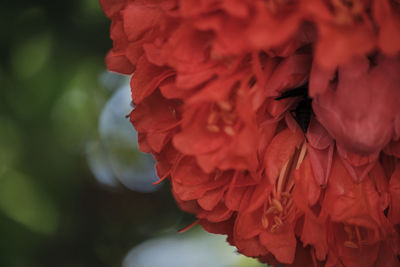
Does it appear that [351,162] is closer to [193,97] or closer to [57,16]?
[193,97]

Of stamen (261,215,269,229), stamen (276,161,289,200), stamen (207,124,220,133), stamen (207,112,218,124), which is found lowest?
stamen (261,215,269,229)

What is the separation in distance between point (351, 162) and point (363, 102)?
0.06m

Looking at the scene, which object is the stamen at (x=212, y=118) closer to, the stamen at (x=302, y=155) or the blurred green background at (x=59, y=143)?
the stamen at (x=302, y=155)

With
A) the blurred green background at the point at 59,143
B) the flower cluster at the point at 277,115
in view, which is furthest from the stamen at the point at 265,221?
the blurred green background at the point at 59,143

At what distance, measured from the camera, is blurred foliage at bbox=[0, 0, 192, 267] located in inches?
31.7

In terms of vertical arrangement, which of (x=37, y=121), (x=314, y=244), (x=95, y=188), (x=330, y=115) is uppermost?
(x=330, y=115)

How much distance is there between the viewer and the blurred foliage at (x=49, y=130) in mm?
806

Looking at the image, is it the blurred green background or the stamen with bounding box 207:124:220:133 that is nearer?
the stamen with bounding box 207:124:220:133

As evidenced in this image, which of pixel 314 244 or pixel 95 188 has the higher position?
pixel 314 244

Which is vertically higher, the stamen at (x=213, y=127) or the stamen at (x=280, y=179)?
the stamen at (x=213, y=127)

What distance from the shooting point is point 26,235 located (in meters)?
0.83

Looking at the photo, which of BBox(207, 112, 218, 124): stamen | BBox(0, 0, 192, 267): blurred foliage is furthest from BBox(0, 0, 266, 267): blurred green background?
BBox(207, 112, 218, 124): stamen

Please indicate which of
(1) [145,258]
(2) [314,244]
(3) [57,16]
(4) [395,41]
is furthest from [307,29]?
(1) [145,258]

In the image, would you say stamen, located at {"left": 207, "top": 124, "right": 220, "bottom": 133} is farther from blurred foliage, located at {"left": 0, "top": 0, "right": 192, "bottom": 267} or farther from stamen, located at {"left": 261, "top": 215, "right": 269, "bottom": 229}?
blurred foliage, located at {"left": 0, "top": 0, "right": 192, "bottom": 267}
